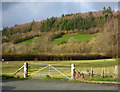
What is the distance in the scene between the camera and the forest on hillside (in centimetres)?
5228

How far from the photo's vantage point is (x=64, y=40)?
289ft

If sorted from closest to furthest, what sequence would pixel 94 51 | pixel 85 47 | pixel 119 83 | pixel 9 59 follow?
pixel 119 83 → pixel 9 59 → pixel 94 51 → pixel 85 47

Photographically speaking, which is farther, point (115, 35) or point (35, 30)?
point (35, 30)

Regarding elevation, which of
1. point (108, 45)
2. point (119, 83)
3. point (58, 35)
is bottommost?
point (119, 83)

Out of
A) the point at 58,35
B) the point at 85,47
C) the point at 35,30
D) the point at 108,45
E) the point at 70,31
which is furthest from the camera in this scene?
the point at 35,30

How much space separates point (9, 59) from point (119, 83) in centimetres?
4139

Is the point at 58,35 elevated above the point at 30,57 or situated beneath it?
elevated above

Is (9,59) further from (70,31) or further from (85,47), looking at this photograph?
(70,31)

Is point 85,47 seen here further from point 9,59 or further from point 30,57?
point 9,59

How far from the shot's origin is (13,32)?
370ft

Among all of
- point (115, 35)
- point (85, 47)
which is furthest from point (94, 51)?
point (115, 35)

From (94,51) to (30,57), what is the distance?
23.9 meters

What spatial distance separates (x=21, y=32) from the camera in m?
114

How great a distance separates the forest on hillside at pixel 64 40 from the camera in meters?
52.3
